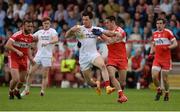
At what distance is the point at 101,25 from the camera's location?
98.8 feet

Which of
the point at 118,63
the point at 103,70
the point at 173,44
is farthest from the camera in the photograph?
the point at 173,44

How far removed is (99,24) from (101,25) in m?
0.13

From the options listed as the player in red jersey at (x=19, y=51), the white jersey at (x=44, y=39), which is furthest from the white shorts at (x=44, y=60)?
the player in red jersey at (x=19, y=51)

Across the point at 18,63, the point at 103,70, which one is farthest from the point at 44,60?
the point at 103,70

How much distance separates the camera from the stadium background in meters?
28.9

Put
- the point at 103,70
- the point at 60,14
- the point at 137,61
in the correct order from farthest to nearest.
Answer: the point at 60,14, the point at 137,61, the point at 103,70

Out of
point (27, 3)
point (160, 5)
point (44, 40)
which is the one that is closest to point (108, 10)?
point (160, 5)

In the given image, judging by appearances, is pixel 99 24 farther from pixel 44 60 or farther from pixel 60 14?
pixel 44 60

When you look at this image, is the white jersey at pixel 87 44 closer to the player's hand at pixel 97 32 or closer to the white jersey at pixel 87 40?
the white jersey at pixel 87 40

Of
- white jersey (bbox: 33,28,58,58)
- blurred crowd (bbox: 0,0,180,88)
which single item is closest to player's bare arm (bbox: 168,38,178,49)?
white jersey (bbox: 33,28,58,58)

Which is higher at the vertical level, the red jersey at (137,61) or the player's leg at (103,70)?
the red jersey at (137,61)

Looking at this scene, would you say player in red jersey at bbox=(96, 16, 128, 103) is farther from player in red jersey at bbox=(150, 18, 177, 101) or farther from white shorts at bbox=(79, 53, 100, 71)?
player in red jersey at bbox=(150, 18, 177, 101)

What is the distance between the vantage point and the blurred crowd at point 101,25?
29000mm

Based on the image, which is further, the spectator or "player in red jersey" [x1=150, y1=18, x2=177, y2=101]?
the spectator
